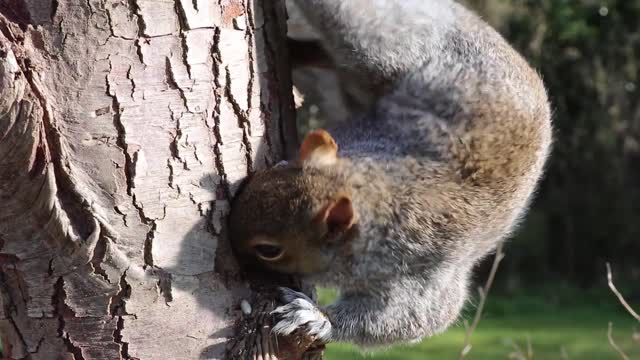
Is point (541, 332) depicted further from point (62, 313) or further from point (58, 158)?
point (58, 158)

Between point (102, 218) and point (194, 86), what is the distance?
29 cm

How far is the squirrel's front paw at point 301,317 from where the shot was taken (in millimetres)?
2080

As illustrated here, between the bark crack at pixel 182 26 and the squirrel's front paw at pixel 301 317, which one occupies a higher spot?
the bark crack at pixel 182 26

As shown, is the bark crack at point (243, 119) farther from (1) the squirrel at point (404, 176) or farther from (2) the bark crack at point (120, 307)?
(2) the bark crack at point (120, 307)

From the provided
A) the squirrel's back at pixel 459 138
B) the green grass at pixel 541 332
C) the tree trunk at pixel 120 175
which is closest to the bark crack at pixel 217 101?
the tree trunk at pixel 120 175

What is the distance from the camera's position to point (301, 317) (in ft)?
6.86

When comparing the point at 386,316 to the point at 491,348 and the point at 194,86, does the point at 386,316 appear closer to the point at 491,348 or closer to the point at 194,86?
the point at 194,86

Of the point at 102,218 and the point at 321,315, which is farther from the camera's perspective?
the point at 321,315

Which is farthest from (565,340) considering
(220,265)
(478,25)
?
(220,265)

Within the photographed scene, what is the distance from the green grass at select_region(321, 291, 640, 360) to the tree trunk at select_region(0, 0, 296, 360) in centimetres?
380

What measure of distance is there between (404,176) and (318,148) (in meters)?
0.22

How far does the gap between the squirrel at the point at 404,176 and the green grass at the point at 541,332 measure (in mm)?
3314

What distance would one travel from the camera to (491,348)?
703 centimetres

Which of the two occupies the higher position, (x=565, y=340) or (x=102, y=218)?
(x=102, y=218)
